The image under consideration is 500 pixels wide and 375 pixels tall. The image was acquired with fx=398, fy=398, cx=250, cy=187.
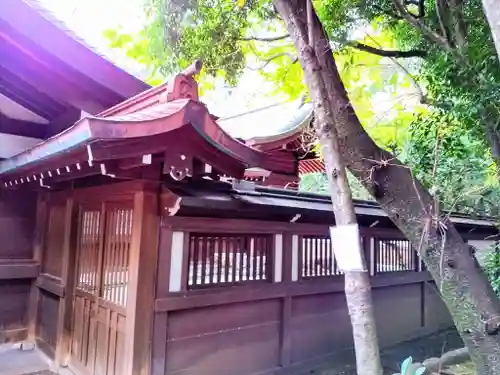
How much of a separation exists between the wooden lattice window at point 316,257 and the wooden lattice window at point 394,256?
1.11 meters

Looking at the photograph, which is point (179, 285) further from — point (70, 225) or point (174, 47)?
point (174, 47)

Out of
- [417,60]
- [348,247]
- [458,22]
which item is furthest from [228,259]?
[417,60]

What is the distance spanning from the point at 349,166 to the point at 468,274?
4.46 feet

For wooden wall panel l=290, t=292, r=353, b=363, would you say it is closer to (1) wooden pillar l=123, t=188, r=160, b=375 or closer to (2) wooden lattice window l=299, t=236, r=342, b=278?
(2) wooden lattice window l=299, t=236, r=342, b=278

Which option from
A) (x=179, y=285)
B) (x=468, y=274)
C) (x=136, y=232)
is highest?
(x=136, y=232)

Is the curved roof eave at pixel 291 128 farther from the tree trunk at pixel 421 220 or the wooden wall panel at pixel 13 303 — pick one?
the wooden wall panel at pixel 13 303

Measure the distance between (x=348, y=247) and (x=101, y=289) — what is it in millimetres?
3431

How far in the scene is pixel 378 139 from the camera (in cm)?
862

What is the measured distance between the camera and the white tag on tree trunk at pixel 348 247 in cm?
236

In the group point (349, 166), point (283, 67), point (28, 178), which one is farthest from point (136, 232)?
Result: point (283, 67)

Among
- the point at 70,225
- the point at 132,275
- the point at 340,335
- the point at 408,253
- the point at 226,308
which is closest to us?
the point at 132,275

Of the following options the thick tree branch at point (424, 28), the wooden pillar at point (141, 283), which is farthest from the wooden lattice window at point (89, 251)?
the thick tree branch at point (424, 28)

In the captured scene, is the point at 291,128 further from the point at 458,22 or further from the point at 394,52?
the point at 458,22

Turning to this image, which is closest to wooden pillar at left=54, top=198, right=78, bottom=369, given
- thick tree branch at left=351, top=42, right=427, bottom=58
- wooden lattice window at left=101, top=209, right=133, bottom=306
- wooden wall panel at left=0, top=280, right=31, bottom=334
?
wooden lattice window at left=101, top=209, right=133, bottom=306
